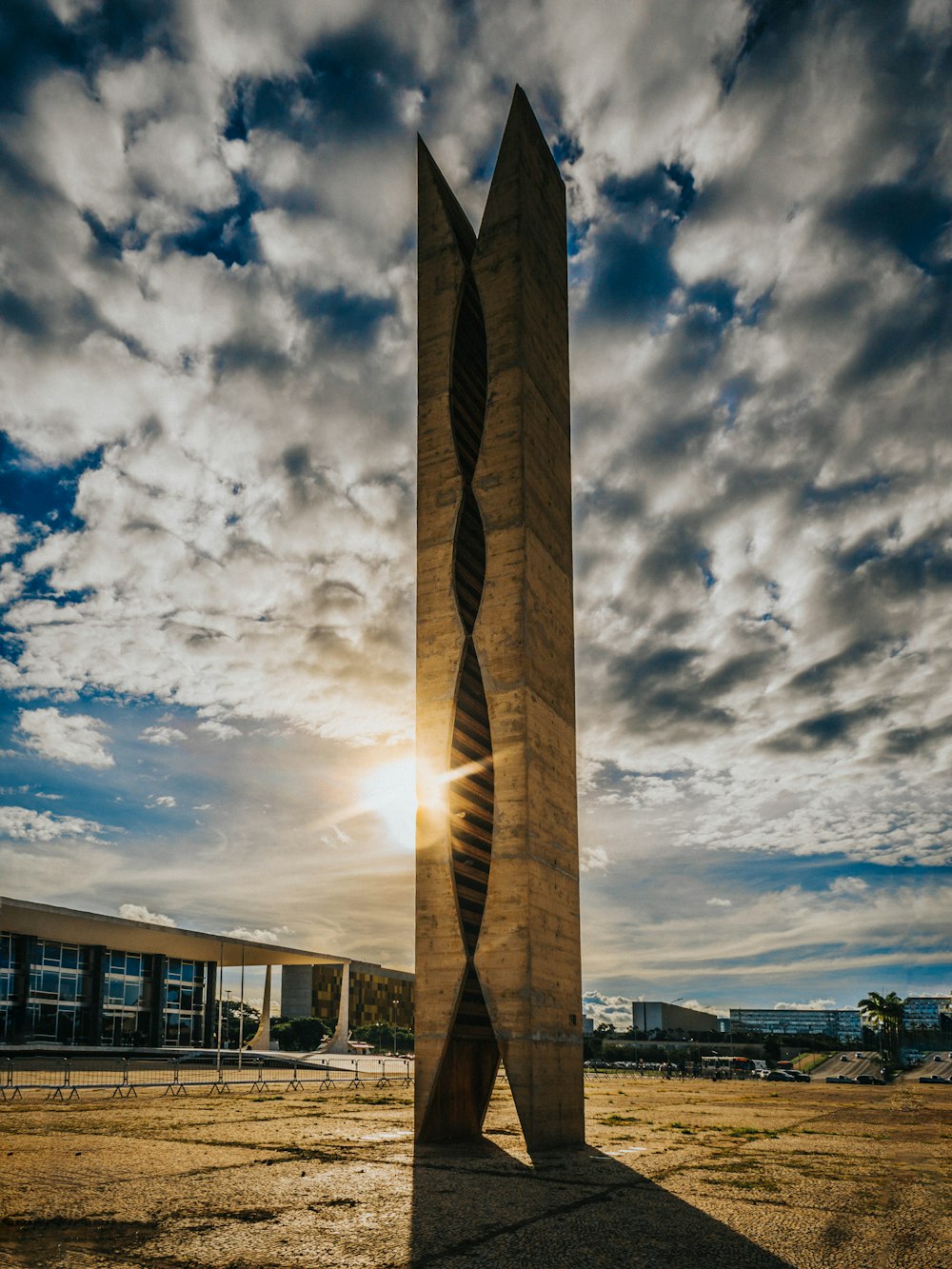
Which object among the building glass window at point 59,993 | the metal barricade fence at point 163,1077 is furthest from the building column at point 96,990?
the metal barricade fence at point 163,1077

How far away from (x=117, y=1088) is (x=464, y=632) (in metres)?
26.5

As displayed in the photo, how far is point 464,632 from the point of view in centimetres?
2905

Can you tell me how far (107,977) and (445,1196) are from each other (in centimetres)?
6084

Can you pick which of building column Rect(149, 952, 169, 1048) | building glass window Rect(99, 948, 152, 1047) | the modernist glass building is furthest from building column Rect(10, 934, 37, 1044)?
building column Rect(149, 952, 169, 1048)

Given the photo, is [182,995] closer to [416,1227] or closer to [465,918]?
[465,918]

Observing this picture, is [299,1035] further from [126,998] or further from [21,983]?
[21,983]

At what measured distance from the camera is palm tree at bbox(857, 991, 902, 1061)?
121 m

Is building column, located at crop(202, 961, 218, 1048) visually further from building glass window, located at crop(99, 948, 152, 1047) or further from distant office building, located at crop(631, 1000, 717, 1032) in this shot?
distant office building, located at crop(631, 1000, 717, 1032)

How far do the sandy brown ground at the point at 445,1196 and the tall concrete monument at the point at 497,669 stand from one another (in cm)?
265

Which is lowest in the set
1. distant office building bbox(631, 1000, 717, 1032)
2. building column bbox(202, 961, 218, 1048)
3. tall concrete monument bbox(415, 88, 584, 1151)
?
distant office building bbox(631, 1000, 717, 1032)

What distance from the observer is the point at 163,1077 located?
49062mm

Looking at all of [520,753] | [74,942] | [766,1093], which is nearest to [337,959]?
[74,942]

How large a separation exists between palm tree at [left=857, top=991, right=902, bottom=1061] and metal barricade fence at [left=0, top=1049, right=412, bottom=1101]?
251 feet

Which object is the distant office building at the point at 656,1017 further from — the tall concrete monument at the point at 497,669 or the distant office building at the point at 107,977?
the tall concrete monument at the point at 497,669
